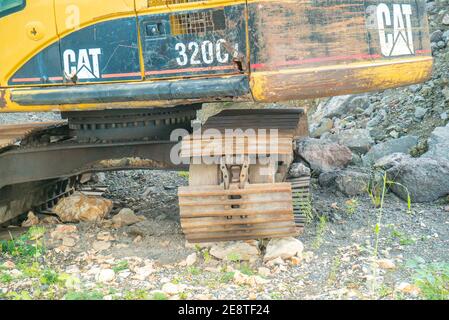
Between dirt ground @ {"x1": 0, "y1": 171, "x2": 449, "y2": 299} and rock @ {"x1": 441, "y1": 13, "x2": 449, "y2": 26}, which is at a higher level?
rock @ {"x1": 441, "y1": 13, "x2": 449, "y2": 26}

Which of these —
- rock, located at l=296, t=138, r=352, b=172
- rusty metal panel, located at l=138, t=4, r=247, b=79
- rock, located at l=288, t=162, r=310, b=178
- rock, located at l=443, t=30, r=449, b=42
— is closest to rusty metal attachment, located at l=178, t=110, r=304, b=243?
rusty metal panel, located at l=138, t=4, r=247, b=79

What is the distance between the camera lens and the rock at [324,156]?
23.4 ft

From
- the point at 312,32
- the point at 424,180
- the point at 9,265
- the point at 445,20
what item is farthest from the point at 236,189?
the point at 445,20

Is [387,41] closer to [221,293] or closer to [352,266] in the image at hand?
[352,266]

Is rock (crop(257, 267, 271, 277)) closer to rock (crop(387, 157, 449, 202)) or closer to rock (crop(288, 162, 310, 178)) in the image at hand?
rock (crop(288, 162, 310, 178))

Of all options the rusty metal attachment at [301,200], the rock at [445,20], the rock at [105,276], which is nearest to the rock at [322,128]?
the rock at [445,20]

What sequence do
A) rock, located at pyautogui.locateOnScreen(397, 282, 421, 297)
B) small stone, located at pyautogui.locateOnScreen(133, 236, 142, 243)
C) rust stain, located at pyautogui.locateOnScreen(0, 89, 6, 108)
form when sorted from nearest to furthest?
rock, located at pyautogui.locateOnScreen(397, 282, 421, 297)
rust stain, located at pyautogui.locateOnScreen(0, 89, 6, 108)
small stone, located at pyautogui.locateOnScreen(133, 236, 142, 243)

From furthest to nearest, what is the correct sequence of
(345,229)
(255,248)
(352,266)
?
(345,229)
(255,248)
(352,266)

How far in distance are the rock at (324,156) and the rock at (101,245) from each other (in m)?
2.41

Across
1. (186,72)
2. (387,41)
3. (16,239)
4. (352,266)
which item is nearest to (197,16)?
(186,72)

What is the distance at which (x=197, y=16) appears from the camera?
508 centimetres

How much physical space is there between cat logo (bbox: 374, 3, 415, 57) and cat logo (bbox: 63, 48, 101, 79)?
208 cm

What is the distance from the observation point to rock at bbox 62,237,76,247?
5.67m

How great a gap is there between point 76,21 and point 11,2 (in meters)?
0.55
